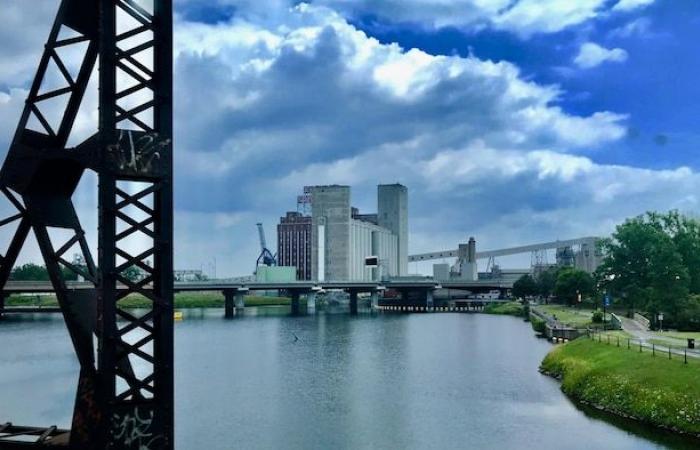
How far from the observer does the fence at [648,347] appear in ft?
173

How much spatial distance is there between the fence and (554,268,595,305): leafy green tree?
247 feet

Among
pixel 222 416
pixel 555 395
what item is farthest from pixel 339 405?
pixel 555 395

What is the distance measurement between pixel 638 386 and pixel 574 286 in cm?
11076

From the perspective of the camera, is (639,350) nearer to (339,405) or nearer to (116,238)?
(339,405)

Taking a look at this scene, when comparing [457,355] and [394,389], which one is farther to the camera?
[457,355]

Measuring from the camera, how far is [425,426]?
1781 inches

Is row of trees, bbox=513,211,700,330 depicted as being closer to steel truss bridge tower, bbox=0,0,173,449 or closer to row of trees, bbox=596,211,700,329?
row of trees, bbox=596,211,700,329

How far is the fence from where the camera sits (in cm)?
5263

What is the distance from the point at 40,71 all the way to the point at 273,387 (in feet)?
159

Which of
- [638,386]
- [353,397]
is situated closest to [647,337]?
[638,386]

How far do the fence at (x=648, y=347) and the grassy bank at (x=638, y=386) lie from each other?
1014 mm

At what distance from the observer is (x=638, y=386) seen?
156 feet

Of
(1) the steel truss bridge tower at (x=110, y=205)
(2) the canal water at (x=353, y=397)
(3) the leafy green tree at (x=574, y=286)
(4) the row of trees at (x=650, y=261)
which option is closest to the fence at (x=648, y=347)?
(2) the canal water at (x=353, y=397)

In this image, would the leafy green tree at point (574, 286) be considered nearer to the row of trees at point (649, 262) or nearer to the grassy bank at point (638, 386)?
the row of trees at point (649, 262)
